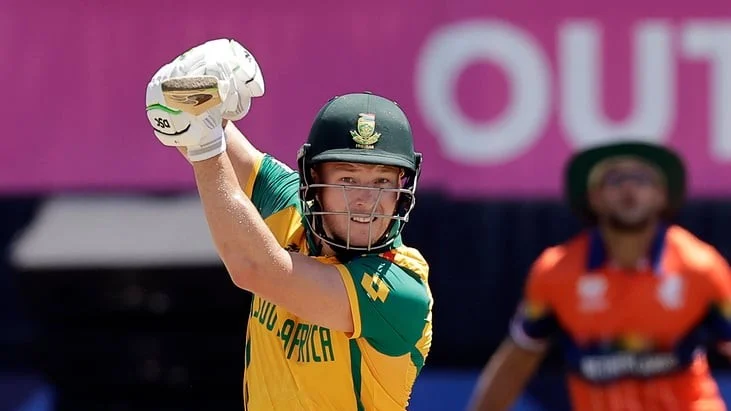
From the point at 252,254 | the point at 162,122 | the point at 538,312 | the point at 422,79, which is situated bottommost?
the point at 538,312

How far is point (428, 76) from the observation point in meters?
5.98

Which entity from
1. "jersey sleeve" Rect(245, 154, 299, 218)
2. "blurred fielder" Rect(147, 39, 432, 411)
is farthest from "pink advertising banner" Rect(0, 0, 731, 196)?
"blurred fielder" Rect(147, 39, 432, 411)

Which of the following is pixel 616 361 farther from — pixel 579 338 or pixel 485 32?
pixel 485 32

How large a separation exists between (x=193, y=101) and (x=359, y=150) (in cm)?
45

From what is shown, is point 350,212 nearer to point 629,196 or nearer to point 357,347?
point 357,347

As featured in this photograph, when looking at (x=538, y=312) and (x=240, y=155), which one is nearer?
(x=240, y=155)

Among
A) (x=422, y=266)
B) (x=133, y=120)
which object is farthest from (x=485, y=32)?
(x=422, y=266)

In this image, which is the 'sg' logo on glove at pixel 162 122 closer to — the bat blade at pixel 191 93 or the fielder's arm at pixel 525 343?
the bat blade at pixel 191 93

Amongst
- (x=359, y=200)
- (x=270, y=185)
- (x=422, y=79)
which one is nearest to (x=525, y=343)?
(x=270, y=185)

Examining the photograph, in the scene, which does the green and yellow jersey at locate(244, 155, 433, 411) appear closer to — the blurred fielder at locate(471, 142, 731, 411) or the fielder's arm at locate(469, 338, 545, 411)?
the blurred fielder at locate(471, 142, 731, 411)

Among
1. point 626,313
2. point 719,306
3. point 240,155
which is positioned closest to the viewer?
point 240,155

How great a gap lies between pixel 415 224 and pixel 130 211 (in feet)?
4.16

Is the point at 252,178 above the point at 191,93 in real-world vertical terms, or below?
below

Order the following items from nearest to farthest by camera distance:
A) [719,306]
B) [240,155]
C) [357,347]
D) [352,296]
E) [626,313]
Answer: [352,296], [357,347], [240,155], [719,306], [626,313]
